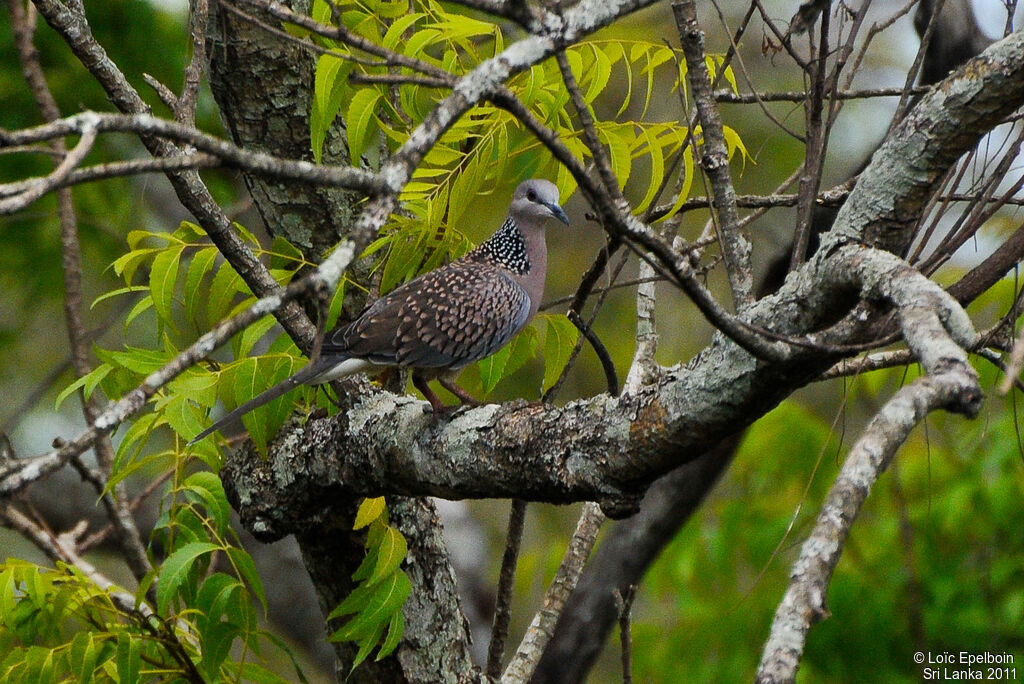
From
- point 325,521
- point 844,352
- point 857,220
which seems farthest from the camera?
point 325,521

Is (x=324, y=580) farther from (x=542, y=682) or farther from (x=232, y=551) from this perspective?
(x=542, y=682)

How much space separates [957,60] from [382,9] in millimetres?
2711

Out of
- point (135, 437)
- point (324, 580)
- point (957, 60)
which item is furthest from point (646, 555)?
point (135, 437)

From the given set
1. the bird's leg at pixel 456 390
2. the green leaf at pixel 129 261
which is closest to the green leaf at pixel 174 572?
the green leaf at pixel 129 261

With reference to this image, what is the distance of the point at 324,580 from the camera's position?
139 inches

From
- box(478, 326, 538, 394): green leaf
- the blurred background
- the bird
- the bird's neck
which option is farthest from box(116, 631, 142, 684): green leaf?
the bird's neck

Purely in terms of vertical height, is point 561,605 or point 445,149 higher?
point 445,149

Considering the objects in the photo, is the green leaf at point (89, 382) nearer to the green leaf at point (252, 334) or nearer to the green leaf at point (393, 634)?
the green leaf at point (252, 334)

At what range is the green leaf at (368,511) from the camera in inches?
118

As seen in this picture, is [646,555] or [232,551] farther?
[646,555]

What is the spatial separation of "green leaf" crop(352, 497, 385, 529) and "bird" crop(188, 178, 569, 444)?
13.8 inches

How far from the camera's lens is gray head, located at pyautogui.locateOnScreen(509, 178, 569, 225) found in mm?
4074

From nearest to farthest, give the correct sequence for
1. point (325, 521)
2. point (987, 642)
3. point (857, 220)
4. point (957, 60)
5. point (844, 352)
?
point (844, 352), point (857, 220), point (325, 521), point (957, 60), point (987, 642)

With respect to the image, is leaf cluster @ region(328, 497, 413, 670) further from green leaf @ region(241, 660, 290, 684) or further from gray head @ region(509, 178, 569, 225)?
gray head @ region(509, 178, 569, 225)
